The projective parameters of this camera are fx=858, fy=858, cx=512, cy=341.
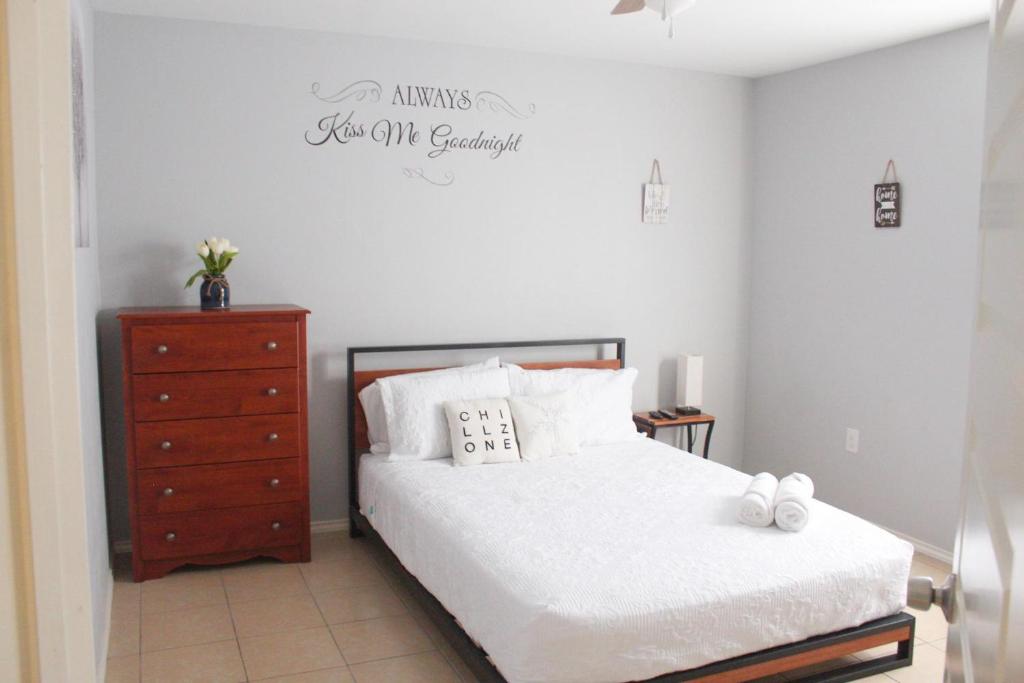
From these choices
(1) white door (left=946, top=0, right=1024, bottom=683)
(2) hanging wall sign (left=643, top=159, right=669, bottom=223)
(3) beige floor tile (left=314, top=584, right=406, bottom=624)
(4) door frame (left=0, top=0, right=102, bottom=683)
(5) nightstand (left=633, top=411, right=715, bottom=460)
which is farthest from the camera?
(2) hanging wall sign (left=643, top=159, right=669, bottom=223)

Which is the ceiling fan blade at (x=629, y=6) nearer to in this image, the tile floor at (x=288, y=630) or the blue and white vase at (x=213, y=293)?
the blue and white vase at (x=213, y=293)

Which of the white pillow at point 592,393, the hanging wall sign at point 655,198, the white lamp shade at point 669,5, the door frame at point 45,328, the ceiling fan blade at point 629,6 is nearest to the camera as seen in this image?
the door frame at point 45,328

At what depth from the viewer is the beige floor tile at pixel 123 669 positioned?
9.39ft

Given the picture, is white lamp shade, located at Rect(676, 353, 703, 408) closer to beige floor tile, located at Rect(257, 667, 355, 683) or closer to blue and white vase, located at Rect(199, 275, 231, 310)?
blue and white vase, located at Rect(199, 275, 231, 310)

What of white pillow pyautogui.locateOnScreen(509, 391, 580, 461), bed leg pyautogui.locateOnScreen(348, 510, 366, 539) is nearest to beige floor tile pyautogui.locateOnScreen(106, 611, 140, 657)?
bed leg pyautogui.locateOnScreen(348, 510, 366, 539)

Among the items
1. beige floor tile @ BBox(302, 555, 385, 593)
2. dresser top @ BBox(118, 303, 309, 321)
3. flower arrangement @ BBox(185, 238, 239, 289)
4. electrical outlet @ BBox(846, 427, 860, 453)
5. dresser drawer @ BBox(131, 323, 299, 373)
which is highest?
flower arrangement @ BBox(185, 238, 239, 289)

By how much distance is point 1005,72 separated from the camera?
697mm

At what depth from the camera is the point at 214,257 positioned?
378cm

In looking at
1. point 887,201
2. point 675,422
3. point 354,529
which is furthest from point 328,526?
point 887,201

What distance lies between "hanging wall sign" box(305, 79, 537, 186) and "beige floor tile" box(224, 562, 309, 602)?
197 centimetres

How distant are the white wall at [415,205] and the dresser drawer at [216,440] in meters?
0.42

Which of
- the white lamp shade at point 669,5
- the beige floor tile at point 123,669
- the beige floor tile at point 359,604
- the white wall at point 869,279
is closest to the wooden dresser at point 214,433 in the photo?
the beige floor tile at point 359,604

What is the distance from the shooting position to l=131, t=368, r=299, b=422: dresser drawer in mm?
3543

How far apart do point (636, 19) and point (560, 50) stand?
689 mm
